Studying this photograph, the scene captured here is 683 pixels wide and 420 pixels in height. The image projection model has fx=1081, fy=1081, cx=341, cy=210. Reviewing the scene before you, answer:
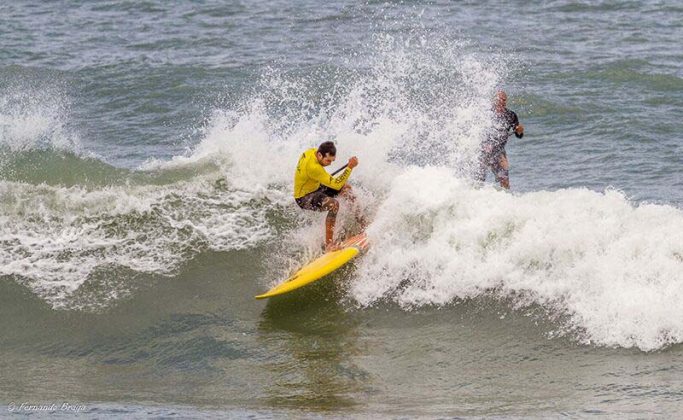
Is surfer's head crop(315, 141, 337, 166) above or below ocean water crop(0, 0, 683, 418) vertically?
above

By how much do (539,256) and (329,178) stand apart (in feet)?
8.09

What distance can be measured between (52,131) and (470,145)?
672 cm

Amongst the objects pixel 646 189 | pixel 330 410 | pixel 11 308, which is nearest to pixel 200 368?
pixel 330 410

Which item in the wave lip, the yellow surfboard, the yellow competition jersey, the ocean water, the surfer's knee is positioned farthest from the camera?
the surfer's knee

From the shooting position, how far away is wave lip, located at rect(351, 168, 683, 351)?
10500 millimetres

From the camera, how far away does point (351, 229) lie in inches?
498

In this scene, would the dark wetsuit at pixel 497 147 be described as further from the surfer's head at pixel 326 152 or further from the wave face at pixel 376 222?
the surfer's head at pixel 326 152

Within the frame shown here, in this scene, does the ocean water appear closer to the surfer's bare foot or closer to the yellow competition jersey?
the surfer's bare foot

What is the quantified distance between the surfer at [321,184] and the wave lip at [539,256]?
0.54 metres

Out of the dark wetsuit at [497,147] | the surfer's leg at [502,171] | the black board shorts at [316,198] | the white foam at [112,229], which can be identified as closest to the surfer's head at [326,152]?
the black board shorts at [316,198]

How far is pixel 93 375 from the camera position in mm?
10461

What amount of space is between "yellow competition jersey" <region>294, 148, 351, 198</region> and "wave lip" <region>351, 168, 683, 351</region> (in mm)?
686

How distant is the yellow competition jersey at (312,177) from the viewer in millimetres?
12031

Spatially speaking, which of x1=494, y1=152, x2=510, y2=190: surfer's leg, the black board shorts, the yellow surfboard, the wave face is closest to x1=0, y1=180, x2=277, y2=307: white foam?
the wave face
